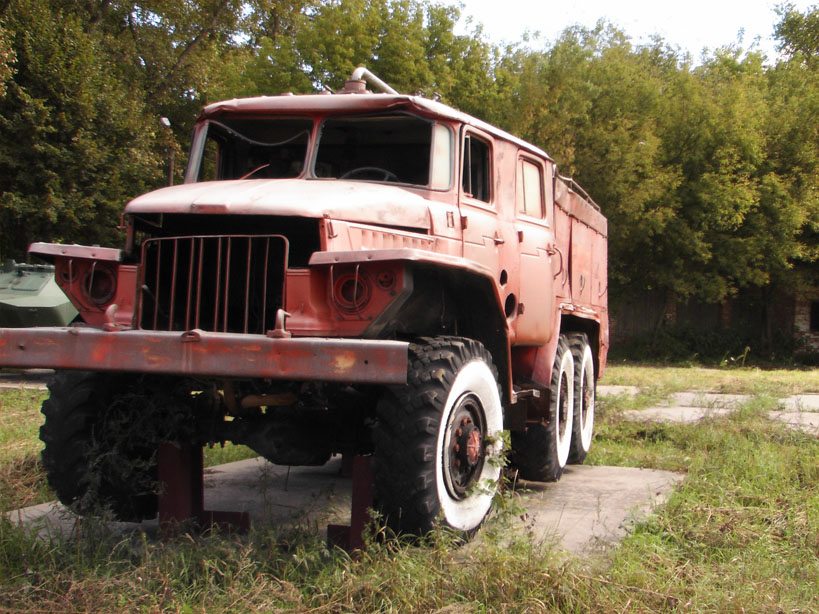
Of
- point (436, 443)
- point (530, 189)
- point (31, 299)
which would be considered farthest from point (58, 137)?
point (436, 443)

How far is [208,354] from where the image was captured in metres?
4.18

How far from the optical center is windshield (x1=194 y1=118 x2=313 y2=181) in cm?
583

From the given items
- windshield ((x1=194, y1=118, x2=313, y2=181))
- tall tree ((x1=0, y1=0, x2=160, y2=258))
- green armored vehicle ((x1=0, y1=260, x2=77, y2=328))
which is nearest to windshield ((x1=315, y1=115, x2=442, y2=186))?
windshield ((x1=194, y1=118, x2=313, y2=181))

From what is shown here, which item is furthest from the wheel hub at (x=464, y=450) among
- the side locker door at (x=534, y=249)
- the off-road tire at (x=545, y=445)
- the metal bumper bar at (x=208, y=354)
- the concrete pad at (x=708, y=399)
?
the concrete pad at (x=708, y=399)

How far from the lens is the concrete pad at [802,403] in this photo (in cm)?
1120

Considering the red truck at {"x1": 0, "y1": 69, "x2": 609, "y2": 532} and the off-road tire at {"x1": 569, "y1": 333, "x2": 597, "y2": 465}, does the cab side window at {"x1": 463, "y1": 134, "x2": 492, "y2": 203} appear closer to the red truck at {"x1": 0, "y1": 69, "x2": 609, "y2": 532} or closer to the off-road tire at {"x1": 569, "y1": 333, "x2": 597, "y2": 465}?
the red truck at {"x1": 0, "y1": 69, "x2": 609, "y2": 532}

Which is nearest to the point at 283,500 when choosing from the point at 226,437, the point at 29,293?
the point at 226,437

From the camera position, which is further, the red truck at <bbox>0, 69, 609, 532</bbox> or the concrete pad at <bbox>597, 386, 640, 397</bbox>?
the concrete pad at <bbox>597, 386, 640, 397</bbox>

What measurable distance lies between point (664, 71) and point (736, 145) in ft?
30.5

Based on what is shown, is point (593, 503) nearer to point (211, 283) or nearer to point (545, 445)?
point (545, 445)

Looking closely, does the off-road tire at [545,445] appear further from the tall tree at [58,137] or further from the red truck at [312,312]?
the tall tree at [58,137]

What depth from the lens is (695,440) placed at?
8.61 metres

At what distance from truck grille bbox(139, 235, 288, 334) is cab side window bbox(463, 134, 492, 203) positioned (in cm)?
168

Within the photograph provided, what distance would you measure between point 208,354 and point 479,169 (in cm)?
264
